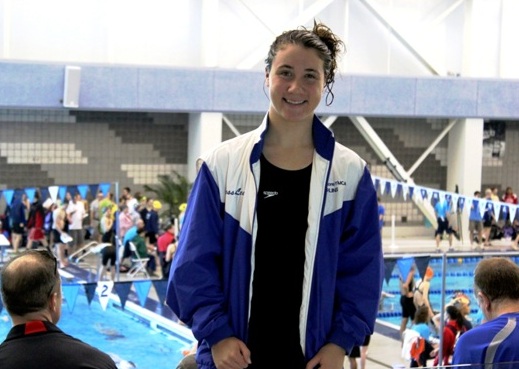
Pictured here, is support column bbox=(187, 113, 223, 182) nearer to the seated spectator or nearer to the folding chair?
the folding chair

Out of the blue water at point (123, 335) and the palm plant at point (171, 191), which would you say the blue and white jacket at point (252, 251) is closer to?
the blue water at point (123, 335)

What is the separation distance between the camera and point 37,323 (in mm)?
2836

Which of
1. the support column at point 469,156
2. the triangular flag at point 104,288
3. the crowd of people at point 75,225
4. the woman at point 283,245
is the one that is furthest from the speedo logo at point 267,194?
the support column at point 469,156

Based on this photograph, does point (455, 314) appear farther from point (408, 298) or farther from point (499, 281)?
point (499, 281)

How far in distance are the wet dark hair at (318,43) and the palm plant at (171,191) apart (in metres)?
19.6

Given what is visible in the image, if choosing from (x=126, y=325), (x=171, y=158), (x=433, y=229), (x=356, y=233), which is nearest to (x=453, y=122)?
(x=433, y=229)

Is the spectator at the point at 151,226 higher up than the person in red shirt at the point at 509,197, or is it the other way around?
the person in red shirt at the point at 509,197

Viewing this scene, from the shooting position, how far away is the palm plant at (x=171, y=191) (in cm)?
2270

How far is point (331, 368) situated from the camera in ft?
8.92

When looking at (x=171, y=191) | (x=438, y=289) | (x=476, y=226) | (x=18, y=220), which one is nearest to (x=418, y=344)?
(x=438, y=289)

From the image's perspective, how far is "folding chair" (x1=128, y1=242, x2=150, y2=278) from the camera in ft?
54.6

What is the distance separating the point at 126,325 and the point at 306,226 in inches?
474

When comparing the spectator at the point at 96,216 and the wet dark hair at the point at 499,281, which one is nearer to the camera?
the wet dark hair at the point at 499,281

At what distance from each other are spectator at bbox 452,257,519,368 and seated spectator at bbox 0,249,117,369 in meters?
1.40
